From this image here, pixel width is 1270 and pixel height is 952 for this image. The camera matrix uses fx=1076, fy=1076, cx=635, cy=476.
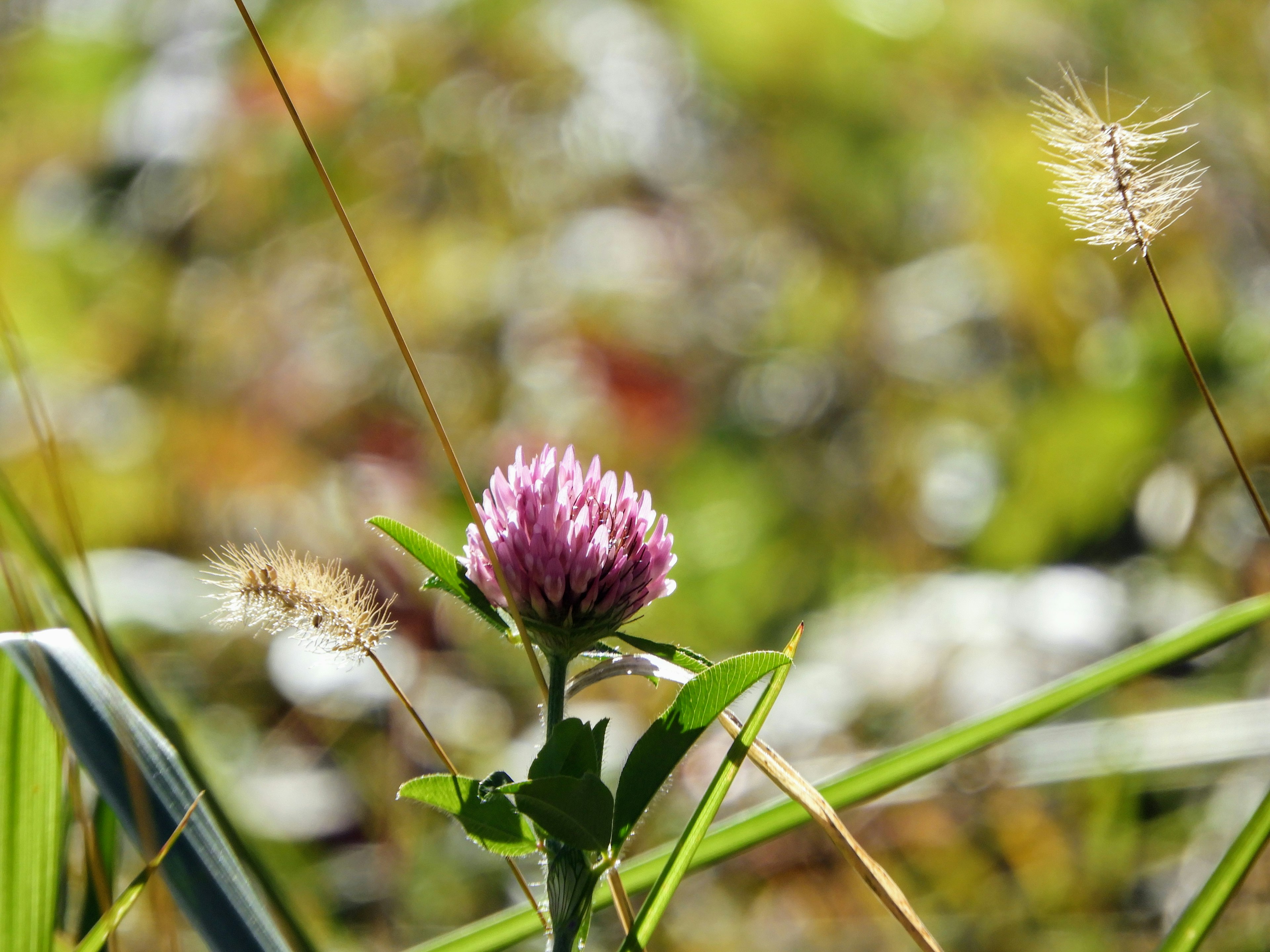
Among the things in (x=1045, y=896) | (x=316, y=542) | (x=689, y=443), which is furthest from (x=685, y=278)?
(x=1045, y=896)

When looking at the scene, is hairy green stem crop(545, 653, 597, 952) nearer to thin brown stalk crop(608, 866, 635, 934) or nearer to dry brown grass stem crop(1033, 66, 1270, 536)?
thin brown stalk crop(608, 866, 635, 934)

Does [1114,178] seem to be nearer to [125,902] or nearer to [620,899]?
[620,899]

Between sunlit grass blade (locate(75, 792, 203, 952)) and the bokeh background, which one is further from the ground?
the bokeh background

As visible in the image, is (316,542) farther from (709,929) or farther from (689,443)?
(709,929)

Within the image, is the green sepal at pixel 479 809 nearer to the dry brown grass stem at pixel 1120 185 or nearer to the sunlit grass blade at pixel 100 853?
the sunlit grass blade at pixel 100 853

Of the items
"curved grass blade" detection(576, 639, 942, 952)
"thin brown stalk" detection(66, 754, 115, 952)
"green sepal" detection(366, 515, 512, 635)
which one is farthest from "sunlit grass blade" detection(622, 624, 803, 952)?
"thin brown stalk" detection(66, 754, 115, 952)

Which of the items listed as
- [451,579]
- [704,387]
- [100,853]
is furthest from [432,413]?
[704,387]
